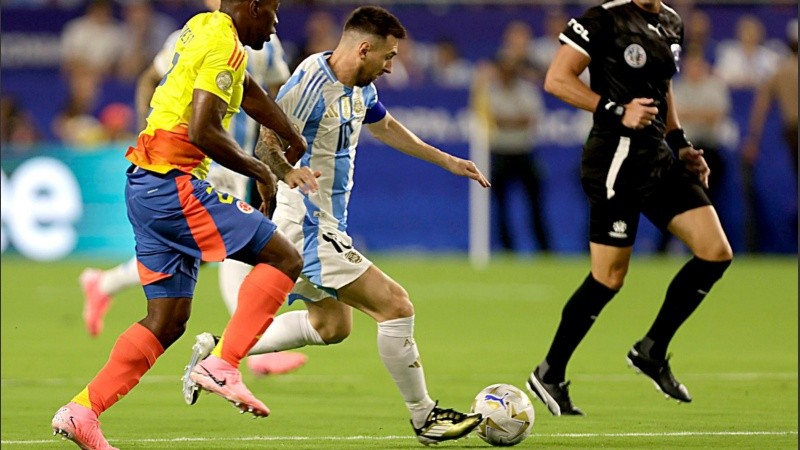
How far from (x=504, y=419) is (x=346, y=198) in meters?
1.33

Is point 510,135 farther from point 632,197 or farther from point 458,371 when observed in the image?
point 632,197

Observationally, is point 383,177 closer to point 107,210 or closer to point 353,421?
point 107,210

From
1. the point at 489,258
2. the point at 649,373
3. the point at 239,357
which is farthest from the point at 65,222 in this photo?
the point at 239,357

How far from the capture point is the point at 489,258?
20516mm

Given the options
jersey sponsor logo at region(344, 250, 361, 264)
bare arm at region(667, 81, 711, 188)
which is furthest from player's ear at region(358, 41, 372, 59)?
bare arm at region(667, 81, 711, 188)

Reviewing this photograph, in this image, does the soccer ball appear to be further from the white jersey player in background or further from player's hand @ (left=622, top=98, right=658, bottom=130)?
player's hand @ (left=622, top=98, right=658, bottom=130)

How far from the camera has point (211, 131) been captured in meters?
6.51

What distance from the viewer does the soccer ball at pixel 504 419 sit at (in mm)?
7445

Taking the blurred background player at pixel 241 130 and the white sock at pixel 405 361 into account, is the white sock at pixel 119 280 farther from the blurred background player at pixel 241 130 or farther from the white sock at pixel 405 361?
the white sock at pixel 405 361

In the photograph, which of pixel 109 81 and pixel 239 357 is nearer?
pixel 239 357

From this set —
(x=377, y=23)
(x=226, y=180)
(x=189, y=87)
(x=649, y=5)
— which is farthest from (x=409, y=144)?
(x=226, y=180)

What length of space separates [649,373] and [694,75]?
1167cm

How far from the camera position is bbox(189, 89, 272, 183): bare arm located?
649 centimetres

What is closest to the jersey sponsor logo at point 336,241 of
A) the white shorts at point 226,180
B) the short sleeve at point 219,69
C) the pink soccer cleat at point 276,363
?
the short sleeve at point 219,69
